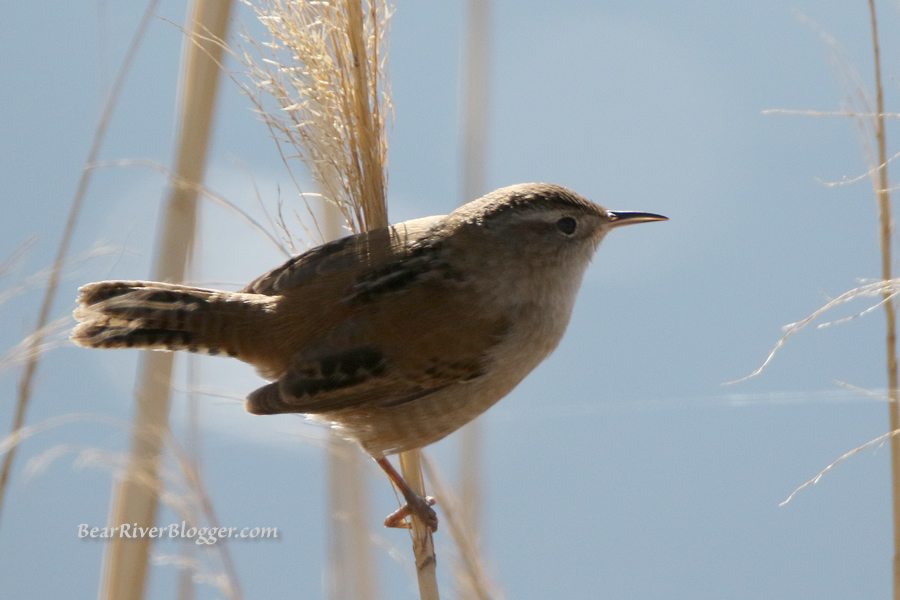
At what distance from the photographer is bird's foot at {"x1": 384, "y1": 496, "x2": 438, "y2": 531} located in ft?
6.30

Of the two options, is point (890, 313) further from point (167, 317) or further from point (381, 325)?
point (167, 317)

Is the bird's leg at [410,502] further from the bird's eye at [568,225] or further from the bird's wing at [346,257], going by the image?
the bird's eye at [568,225]

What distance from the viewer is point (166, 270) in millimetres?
2121

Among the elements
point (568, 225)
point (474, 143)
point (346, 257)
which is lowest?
point (346, 257)

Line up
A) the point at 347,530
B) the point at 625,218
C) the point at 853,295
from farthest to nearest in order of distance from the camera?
the point at 347,530 < the point at 625,218 < the point at 853,295

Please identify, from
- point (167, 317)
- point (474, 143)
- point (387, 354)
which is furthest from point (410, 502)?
point (474, 143)

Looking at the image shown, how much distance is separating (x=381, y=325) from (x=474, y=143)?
79 centimetres

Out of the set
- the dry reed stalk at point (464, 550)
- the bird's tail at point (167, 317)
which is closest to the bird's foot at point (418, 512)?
the dry reed stalk at point (464, 550)

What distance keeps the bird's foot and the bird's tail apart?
0.58 m

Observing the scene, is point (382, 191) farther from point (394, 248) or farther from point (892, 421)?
point (892, 421)

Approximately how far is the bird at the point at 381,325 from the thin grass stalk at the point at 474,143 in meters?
0.25

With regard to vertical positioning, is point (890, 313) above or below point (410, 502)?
above

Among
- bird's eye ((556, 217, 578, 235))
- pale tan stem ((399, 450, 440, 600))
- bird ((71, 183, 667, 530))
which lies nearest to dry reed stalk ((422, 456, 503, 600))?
pale tan stem ((399, 450, 440, 600))

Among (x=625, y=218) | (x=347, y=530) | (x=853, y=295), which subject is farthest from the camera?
(x=347, y=530)
